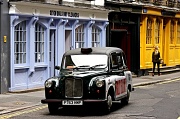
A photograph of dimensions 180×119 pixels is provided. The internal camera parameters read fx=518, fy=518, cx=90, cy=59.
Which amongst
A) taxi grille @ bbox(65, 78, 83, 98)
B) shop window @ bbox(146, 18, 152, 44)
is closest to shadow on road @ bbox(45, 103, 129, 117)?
taxi grille @ bbox(65, 78, 83, 98)

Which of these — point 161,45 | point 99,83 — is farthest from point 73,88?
point 161,45

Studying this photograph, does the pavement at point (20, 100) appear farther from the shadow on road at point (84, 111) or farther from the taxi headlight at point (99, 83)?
the taxi headlight at point (99, 83)

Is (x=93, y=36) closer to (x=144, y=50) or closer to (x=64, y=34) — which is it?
(x=64, y=34)

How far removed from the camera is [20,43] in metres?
20.7

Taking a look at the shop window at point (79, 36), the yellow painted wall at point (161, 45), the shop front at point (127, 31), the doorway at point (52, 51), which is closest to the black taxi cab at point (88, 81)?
the doorway at point (52, 51)

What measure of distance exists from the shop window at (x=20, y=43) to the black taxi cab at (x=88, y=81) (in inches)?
A: 196

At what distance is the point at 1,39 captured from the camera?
19.5 metres

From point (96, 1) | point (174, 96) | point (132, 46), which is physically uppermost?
point (96, 1)

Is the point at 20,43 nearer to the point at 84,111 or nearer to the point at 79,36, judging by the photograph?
the point at 79,36

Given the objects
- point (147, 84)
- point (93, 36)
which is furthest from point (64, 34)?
point (147, 84)

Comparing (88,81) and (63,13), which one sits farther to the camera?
Answer: (63,13)

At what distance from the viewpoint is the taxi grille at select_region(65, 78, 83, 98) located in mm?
14141

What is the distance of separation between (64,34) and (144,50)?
955cm

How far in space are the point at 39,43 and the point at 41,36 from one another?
0.31 meters
